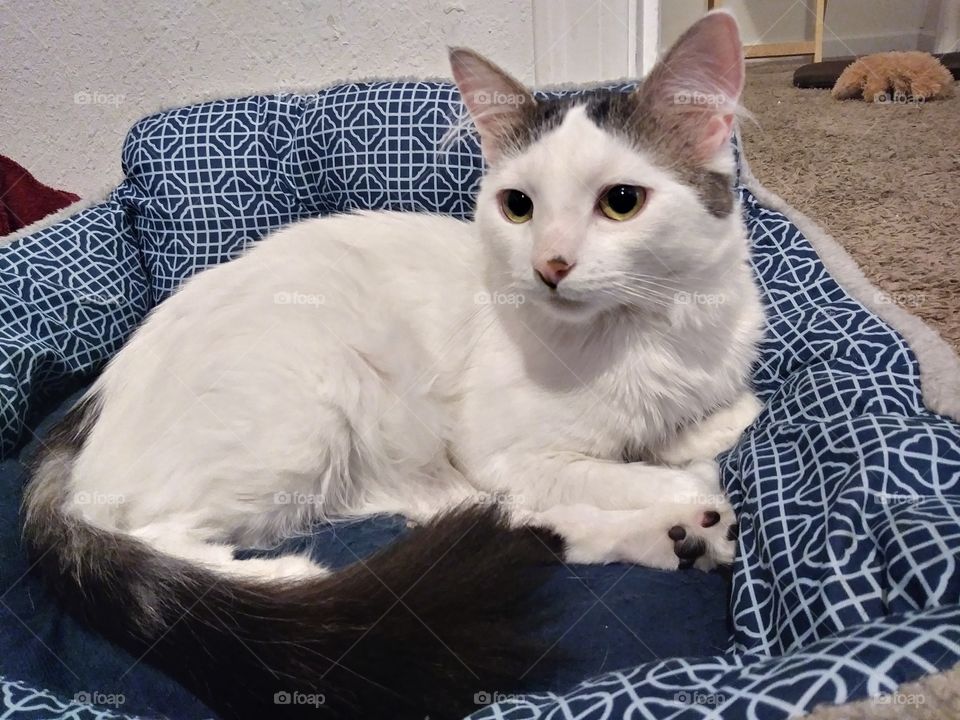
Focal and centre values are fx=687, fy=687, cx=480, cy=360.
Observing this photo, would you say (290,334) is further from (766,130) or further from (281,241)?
(766,130)

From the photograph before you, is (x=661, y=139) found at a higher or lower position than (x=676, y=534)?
higher

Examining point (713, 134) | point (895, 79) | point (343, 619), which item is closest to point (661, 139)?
point (713, 134)

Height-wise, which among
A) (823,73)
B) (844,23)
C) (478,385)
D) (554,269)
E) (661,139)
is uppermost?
(661,139)

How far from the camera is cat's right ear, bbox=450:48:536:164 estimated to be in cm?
127

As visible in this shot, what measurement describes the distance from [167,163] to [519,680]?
5.47ft

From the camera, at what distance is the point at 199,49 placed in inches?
90.2

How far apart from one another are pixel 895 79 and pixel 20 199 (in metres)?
3.82

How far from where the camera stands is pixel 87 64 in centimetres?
236

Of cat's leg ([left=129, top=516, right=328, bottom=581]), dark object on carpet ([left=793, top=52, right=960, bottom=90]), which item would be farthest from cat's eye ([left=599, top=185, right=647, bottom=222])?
dark object on carpet ([left=793, top=52, right=960, bottom=90])

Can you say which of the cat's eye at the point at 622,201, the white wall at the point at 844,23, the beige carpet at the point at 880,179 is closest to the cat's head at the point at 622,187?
the cat's eye at the point at 622,201

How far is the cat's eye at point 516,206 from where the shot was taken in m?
1.20

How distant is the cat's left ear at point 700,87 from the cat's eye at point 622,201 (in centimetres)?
17

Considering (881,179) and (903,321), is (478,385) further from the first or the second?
(881,179)

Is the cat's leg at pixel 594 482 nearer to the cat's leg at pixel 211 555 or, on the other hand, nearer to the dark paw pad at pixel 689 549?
the dark paw pad at pixel 689 549
